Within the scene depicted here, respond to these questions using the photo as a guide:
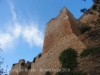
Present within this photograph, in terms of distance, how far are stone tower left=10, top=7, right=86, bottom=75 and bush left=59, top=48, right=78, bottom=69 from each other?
16.7 inches

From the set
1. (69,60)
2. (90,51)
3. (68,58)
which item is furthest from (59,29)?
(90,51)

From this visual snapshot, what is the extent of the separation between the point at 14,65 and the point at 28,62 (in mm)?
1902

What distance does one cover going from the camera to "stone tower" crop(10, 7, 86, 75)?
15.9 m

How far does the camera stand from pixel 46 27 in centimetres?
2134

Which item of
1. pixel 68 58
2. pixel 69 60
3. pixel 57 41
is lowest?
pixel 69 60

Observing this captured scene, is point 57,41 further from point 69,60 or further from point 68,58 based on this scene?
point 69,60

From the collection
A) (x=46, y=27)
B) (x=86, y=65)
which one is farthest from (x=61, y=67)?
(x=46, y=27)

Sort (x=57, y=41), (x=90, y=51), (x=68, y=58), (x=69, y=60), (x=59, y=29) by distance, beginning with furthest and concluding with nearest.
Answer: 1. (x=59, y=29)
2. (x=57, y=41)
3. (x=68, y=58)
4. (x=69, y=60)
5. (x=90, y=51)

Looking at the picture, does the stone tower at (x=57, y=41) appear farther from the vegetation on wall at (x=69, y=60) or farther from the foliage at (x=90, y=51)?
the foliage at (x=90, y=51)

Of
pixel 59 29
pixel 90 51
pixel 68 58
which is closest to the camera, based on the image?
pixel 90 51

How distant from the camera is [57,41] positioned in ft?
59.6

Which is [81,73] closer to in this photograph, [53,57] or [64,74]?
[64,74]

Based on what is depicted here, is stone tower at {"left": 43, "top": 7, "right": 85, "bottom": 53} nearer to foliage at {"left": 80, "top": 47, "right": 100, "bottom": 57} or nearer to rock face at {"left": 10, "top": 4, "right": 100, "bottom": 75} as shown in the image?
rock face at {"left": 10, "top": 4, "right": 100, "bottom": 75}

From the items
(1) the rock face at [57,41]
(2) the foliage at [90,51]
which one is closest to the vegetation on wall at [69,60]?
(1) the rock face at [57,41]
